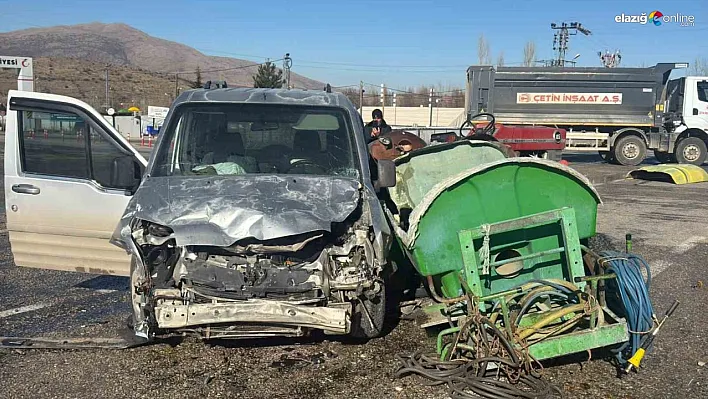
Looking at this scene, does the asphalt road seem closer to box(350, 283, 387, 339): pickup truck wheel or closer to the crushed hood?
box(350, 283, 387, 339): pickup truck wheel

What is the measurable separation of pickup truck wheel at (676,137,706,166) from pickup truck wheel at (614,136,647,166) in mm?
1156

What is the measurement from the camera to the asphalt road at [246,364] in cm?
420

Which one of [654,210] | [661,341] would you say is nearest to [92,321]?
[661,341]

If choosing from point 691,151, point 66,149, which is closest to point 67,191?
point 66,149

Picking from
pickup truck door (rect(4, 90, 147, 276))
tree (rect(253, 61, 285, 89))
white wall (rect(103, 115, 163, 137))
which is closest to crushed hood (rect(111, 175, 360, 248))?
pickup truck door (rect(4, 90, 147, 276))

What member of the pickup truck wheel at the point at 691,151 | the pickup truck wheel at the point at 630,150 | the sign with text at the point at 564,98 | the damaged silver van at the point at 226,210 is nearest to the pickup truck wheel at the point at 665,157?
the pickup truck wheel at the point at 691,151

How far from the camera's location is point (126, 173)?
5.45 metres

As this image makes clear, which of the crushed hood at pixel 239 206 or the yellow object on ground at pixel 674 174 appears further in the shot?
the yellow object on ground at pixel 674 174

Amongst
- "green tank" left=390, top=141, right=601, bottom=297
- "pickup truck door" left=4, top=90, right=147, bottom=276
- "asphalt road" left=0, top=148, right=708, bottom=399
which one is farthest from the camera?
"pickup truck door" left=4, top=90, right=147, bottom=276

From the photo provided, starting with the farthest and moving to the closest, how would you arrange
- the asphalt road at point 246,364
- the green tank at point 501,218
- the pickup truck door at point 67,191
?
the pickup truck door at point 67,191 → the green tank at point 501,218 → the asphalt road at point 246,364

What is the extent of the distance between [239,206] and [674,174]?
15.7 metres

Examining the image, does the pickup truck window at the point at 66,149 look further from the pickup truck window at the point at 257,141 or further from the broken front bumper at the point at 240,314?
the broken front bumper at the point at 240,314

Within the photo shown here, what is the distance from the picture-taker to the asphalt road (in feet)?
13.8

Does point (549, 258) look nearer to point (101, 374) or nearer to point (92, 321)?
point (101, 374)
